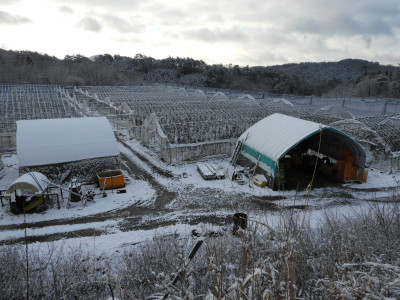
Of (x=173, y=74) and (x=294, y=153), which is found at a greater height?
(x=173, y=74)

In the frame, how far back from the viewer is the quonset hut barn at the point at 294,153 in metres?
16.4

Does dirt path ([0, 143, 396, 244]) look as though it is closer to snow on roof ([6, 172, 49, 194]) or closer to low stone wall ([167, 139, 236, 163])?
snow on roof ([6, 172, 49, 194])

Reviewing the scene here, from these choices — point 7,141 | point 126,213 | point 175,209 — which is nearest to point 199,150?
point 175,209

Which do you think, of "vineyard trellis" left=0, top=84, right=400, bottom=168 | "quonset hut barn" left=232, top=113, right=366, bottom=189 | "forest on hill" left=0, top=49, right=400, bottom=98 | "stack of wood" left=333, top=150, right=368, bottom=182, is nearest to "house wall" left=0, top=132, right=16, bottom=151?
"vineyard trellis" left=0, top=84, right=400, bottom=168

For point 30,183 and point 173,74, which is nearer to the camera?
point 30,183

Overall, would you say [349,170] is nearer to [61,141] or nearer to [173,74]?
[61,141]

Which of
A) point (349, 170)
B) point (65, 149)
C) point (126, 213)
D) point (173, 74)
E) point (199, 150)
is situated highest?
point (173, 74)

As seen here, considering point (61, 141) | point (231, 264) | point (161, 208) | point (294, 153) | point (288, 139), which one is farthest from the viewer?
point (294, 153)

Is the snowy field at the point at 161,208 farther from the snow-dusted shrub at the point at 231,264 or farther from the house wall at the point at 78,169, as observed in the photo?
the snow-dusted shrub at the point at 231,264

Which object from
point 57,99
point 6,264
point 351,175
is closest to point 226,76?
point 57,99

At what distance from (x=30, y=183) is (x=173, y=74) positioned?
77762 mm

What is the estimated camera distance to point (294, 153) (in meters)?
21.5

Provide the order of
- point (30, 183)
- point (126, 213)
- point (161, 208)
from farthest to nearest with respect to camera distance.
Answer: point (161, 208)
point (126, 213)
point (30, 183)

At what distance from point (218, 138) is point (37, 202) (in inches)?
545
